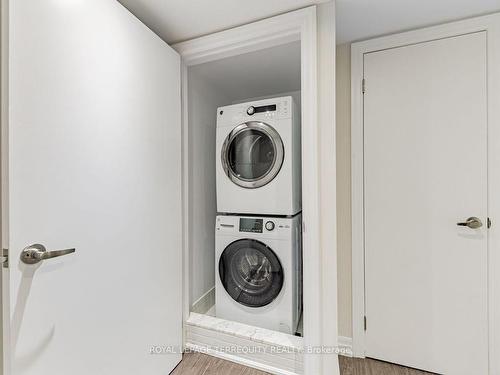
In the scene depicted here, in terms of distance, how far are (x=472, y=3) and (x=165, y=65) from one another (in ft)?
6.12

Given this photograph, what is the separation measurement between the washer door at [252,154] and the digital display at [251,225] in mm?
255

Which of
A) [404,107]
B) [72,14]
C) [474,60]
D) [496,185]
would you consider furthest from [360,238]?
[72,14]

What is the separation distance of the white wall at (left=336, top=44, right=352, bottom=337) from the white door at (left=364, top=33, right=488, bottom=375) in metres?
0.13

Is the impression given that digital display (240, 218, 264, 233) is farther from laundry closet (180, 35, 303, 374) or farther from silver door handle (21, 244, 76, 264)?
silver door handle (21, 244, 76, 264)

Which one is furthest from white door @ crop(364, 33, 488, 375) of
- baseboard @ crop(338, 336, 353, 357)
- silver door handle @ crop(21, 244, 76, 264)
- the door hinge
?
the door hinge

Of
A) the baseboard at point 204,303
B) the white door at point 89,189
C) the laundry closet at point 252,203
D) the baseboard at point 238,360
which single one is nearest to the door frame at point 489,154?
the laundry closet at point 252,203

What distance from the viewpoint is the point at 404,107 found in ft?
5.56

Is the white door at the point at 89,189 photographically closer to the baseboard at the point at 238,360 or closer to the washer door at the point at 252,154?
the baseboard at the point at 238,360

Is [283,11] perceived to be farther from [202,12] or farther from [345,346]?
[345,346]

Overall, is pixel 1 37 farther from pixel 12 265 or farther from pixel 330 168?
pixel 330 168

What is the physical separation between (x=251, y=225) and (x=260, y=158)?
520mm

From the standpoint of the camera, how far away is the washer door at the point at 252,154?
1.81 m

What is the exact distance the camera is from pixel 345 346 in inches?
71.9

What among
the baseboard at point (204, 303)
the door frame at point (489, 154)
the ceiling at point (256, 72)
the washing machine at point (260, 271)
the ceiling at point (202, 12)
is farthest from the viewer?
the baseboard at point (204, 303)
